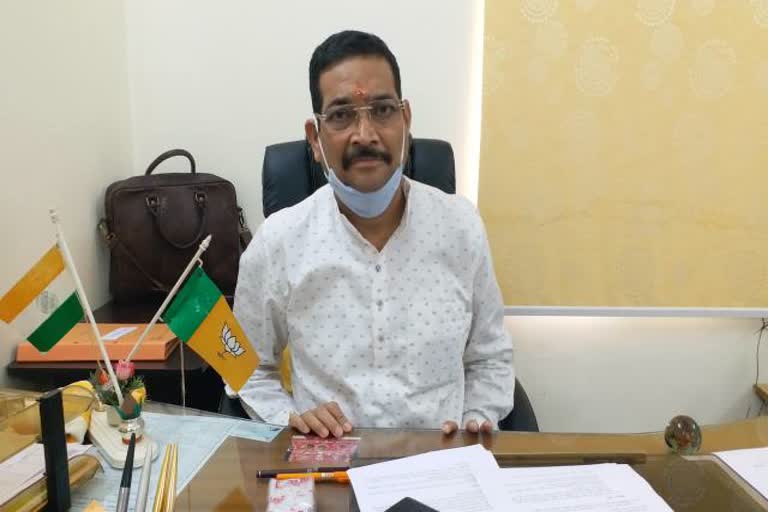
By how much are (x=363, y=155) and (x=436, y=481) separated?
0.64 metres

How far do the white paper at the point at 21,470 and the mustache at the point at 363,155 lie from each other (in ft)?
2.36

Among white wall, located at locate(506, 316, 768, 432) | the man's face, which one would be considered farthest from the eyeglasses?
white wall, located at locate(506, 316, 768, 432)

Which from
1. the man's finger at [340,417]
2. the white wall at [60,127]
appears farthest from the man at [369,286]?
the white wall at [60,127]

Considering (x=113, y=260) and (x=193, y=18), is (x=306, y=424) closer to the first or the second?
(x=113, y=260)

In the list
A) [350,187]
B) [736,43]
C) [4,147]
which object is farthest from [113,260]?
[736,43]

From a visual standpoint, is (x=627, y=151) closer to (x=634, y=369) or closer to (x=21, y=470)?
(x=634, y=369)

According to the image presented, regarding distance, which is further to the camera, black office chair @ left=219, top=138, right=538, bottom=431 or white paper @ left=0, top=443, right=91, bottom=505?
black office chair @ left=219, top=138, right=538, bottom=431

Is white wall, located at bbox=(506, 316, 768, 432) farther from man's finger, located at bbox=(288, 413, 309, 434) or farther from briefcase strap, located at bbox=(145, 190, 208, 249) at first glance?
man's finger, located at bbox=(288, 413, 309, 434)

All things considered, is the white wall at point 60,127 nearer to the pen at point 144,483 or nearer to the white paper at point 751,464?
the pen at point 144,483

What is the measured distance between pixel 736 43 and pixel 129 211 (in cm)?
206

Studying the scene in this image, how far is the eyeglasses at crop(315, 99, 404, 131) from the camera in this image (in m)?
1.13

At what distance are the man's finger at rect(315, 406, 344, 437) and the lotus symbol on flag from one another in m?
0.18

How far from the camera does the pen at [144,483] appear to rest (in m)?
0.72

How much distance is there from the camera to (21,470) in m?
0.75
